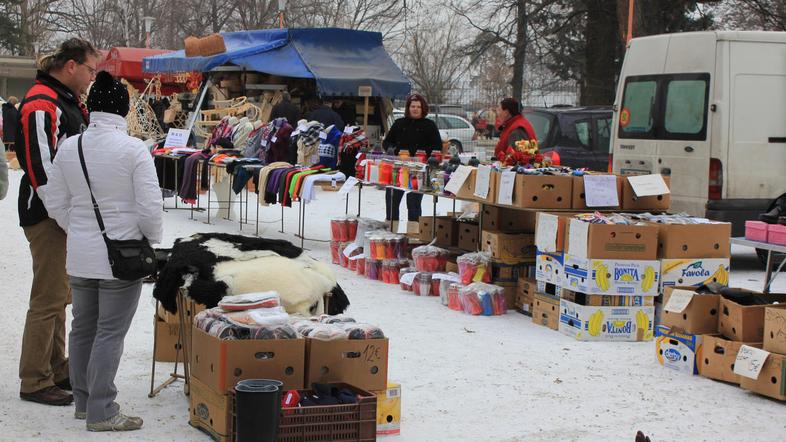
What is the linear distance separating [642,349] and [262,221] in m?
8.31

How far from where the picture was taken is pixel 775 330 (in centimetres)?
623

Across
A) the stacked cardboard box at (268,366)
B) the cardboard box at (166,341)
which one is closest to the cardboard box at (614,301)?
the stacked cardboard box at (268,366)

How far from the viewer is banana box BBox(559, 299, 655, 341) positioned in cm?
766

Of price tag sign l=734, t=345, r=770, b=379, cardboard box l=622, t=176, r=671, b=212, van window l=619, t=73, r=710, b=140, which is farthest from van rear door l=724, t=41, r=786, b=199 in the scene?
price tag sign l=734, t=345, r=770, b=379

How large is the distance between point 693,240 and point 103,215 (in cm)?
459

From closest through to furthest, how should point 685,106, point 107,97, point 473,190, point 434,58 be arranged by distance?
point 107,97, point 473,190, point 685,106, point 434,58

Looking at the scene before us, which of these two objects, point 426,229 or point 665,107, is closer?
point 426,229

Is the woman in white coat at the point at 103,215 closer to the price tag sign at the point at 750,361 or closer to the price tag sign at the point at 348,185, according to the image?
the price tag sign at the point at 750,361

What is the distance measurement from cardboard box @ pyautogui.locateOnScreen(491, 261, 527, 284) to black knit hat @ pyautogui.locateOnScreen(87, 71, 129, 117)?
176 inches

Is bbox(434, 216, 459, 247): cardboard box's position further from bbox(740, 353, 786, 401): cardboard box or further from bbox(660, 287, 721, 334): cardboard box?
bbox(740, 353, 786, 401): cardboard box

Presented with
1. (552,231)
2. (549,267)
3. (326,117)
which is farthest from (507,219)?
(326,117)

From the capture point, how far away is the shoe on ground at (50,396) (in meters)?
5.58

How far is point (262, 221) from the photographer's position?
14.9 metres

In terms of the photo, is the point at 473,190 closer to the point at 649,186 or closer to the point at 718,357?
the point at 649,186
